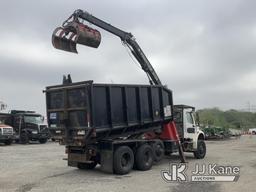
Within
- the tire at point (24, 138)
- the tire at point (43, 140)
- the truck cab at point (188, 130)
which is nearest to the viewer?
the truck cab at point (188, 130)

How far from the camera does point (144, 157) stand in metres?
16.2

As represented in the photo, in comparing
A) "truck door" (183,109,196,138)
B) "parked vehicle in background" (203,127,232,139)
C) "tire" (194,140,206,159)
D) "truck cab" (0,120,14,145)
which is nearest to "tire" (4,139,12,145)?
"truck cab" (0,120,14,145)

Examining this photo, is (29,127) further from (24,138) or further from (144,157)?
(144,157)

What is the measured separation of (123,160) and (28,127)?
22493 millimetres

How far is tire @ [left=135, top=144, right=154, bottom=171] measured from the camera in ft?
52.3

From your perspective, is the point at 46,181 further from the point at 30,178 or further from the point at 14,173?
the point at 14,173

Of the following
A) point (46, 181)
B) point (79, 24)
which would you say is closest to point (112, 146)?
point (46, 181)

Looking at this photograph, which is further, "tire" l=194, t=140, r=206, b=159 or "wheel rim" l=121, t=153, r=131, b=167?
"tire" l=194, t=140, r=206, b=159

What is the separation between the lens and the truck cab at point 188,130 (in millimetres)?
20141

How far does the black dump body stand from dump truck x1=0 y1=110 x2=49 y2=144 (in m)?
20.3

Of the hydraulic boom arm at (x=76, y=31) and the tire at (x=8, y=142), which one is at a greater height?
the hydraulic boom arm at (x=76, y=31)

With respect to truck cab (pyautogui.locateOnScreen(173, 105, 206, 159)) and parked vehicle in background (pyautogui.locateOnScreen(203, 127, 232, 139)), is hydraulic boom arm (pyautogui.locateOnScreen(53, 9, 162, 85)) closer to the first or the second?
truck cab (pyautogui.locateOnScreen(173, 105, 206, 159))

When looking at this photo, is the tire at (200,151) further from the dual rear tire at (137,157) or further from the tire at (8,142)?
the tire at (8,142)

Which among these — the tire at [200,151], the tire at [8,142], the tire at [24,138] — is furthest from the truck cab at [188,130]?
the tire at [24,138]
